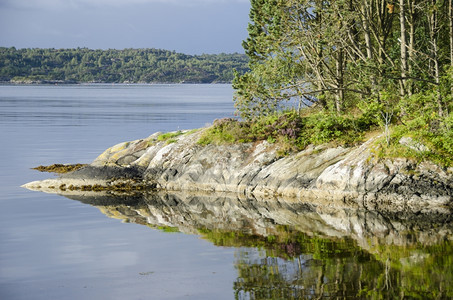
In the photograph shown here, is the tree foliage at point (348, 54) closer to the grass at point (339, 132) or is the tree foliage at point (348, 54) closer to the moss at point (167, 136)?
the grass at point (339, 132)

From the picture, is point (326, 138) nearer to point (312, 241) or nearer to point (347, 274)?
point (312, 241)

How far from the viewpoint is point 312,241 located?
17.1 m

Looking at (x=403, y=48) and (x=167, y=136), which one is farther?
(x=167, y=136)

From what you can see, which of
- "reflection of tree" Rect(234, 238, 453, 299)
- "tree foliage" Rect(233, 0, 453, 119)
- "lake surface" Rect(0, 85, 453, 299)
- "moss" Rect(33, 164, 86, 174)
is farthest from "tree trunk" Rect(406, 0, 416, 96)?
"moss" Rect(33, 164, 86, 174)

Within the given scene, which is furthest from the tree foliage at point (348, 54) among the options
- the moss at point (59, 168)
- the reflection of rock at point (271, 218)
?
the moss at point (59, 168)

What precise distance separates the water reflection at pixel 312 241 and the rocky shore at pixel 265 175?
1.00m

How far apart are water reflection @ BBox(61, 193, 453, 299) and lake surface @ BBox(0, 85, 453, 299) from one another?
3 cm

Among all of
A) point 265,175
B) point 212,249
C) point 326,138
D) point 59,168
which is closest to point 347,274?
point 212,249

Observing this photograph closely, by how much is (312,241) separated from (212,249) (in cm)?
246

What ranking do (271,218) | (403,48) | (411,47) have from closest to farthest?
(271,218)
(403,48)
(411,47)

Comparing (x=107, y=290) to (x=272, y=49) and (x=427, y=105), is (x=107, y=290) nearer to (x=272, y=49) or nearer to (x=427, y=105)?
(x=427, y=105)

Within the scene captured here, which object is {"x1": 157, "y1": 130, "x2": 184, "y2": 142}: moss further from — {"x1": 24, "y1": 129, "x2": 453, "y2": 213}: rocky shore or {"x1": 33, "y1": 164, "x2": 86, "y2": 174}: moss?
{"x1": 33, "y1": 164, "x2": 86, "y2": 174}: moss

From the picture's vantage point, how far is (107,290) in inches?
522

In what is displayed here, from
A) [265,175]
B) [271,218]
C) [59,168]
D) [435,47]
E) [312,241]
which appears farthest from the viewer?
[59,168]
